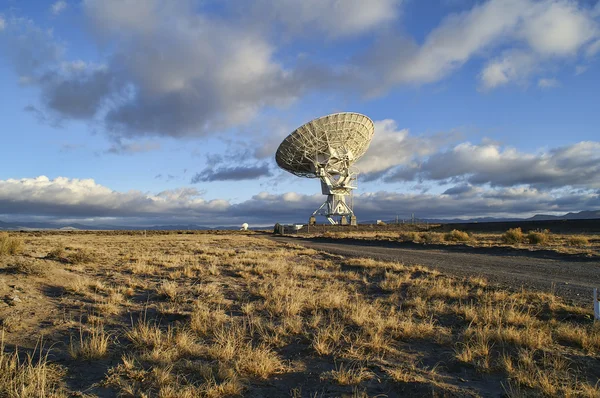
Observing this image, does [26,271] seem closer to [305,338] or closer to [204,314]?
[204,314]

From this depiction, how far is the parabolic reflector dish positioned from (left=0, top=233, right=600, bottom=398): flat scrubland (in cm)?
3889

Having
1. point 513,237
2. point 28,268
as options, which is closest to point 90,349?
point 28,268

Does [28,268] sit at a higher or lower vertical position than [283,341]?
higher

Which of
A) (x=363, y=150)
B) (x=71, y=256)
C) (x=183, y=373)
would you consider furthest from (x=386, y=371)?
(x=363, y=150)

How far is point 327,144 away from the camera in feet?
162

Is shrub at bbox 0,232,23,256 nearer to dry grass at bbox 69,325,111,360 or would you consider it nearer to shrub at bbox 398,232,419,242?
dry grass at bbox 69,325,111,360

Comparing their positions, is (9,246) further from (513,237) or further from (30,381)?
(513,237)

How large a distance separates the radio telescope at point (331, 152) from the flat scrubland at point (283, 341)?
128ft

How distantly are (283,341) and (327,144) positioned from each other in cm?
4506

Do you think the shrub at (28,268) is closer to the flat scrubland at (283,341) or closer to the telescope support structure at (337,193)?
the flat scrubland at (283,341)

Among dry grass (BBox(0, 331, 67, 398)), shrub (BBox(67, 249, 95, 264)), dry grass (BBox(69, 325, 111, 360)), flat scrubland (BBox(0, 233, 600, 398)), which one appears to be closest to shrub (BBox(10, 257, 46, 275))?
flat scrubland (BBox(0, 233, 600, 398))

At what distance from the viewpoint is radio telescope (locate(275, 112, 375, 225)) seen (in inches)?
1859

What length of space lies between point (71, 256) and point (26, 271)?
4.10 m

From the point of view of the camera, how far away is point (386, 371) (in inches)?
179
